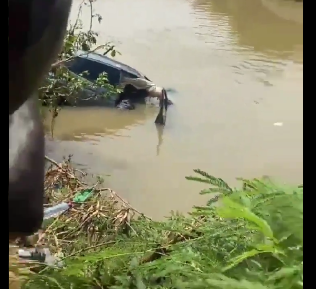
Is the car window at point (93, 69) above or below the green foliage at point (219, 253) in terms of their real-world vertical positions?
above

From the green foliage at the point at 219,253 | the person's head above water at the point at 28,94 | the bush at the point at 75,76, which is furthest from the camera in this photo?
the bush at the point at 75,76

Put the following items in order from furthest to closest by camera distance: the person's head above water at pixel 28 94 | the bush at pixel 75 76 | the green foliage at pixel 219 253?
the bush at pixel 75 76 → the person's head above water at pixel 28 94 → the green foliage at pixel 219 253

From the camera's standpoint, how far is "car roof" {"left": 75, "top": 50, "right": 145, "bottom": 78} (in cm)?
117

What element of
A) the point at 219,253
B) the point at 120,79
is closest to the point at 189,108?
the point at 120,79

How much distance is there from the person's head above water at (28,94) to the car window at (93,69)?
37cm

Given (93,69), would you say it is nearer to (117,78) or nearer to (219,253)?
(117,78)

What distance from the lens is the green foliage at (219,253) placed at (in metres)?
0.42

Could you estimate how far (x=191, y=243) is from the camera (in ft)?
2.07

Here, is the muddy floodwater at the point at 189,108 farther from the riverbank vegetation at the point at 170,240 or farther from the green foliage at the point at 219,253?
the green foliage at the point at 219,253

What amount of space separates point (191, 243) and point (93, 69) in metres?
0.70

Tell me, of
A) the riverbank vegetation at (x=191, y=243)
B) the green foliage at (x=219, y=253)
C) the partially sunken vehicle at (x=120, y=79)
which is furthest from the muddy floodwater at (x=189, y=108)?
the green foliage at (x=219, y=253)

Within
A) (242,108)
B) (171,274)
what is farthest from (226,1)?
(171,274)

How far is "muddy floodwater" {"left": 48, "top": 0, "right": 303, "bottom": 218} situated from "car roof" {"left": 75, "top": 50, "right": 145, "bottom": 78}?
3cm

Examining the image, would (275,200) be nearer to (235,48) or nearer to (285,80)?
(285,80)
